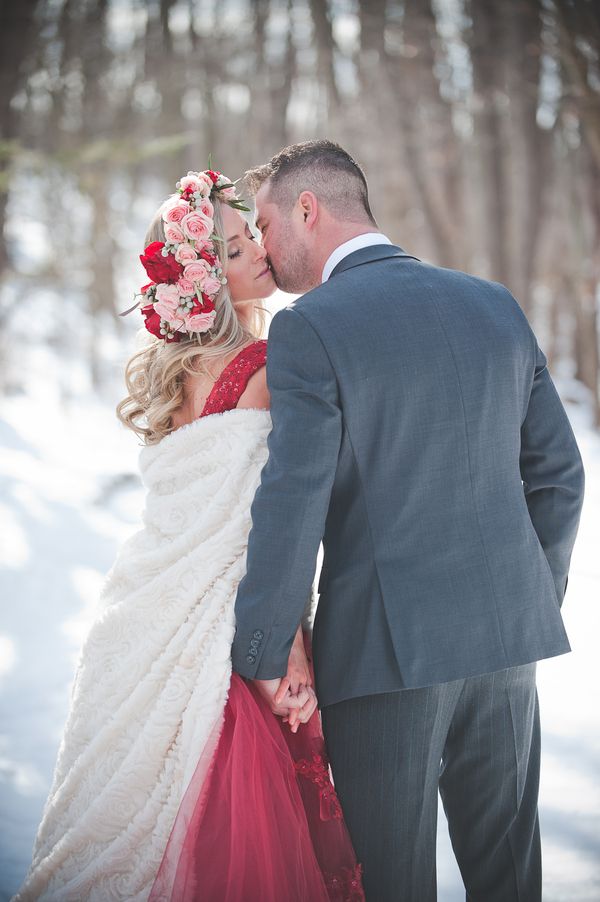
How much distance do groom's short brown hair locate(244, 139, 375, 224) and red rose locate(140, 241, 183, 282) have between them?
0.34 metres


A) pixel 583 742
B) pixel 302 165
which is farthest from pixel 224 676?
pixel 583 742

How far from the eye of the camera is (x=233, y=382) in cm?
214

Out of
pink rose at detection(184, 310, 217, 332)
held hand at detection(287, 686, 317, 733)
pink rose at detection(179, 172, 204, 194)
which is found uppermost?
pink rose at detection(179, 172, 204, 194)

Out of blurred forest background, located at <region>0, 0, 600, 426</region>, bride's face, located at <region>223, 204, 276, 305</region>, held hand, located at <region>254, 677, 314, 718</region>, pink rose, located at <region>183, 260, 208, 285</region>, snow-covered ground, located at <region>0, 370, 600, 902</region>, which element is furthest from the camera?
blurred forest background, located at <region>0, 0, 600, 426</region>

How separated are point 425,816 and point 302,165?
1.64 m

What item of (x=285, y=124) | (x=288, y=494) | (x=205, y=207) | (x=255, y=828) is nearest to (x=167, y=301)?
(x=205, y=207)

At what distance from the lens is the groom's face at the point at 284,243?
2.16 m

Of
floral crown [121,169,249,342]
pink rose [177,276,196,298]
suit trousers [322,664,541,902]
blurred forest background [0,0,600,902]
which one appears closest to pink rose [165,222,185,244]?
floral crown [121,169,249,342]

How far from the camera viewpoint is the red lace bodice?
2.13 metres

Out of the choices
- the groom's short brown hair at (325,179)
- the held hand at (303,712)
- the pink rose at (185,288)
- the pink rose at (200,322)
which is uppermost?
the groom's short brown hair at (325,179)

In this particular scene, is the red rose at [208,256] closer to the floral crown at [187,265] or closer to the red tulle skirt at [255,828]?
the floral crown at [187,265]

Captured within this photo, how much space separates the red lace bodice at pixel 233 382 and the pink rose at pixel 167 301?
243mm

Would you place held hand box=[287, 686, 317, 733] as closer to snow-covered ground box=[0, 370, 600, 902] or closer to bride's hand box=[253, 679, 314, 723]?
bride's hand box=[253, 679, 314, 723]

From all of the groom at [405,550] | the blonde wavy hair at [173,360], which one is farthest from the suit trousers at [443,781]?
A: the blonde wavy hair at [173,360]
